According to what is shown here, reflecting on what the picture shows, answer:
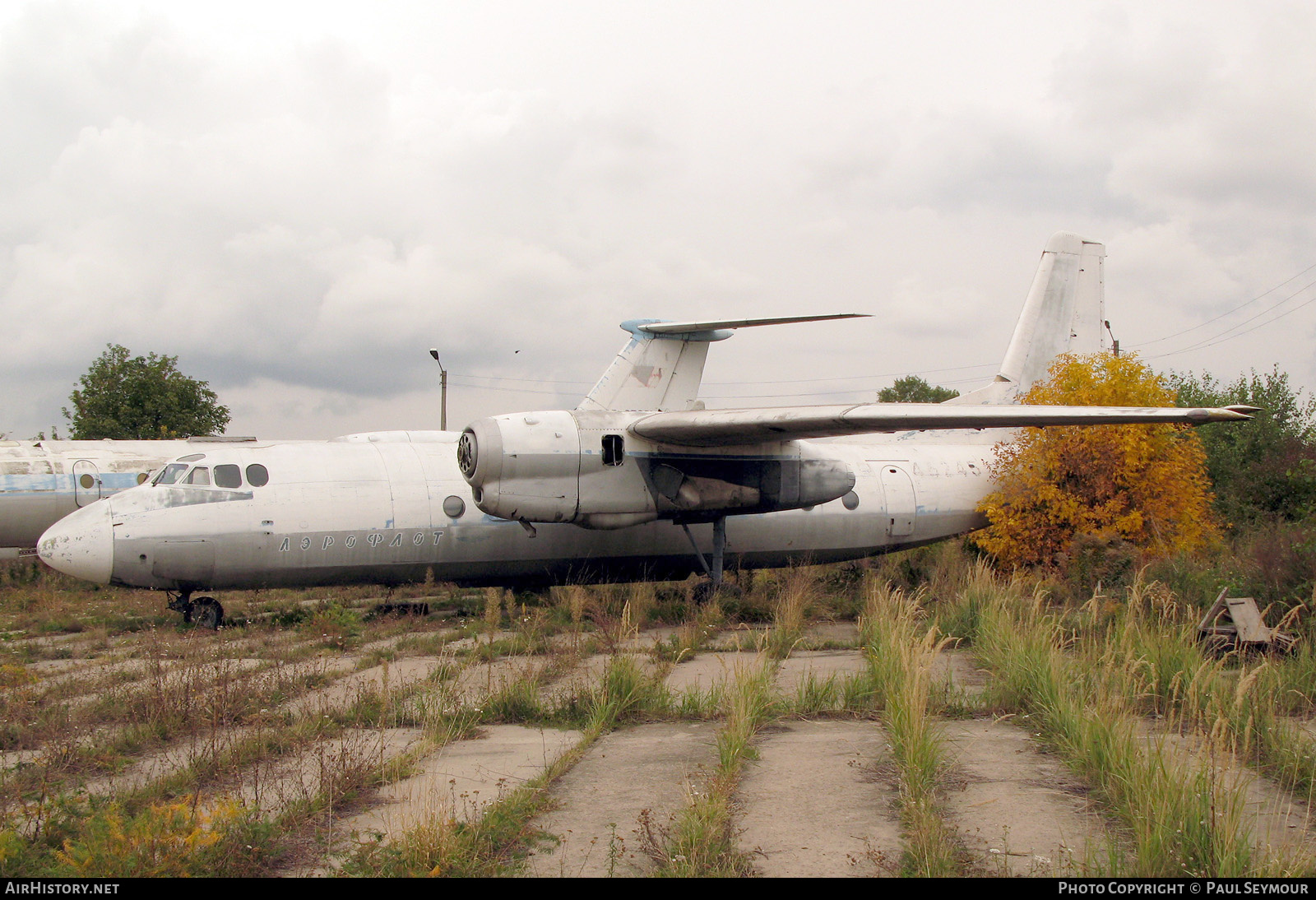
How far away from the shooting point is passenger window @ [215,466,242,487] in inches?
501

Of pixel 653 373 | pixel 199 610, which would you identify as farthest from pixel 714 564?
pixel 199 610

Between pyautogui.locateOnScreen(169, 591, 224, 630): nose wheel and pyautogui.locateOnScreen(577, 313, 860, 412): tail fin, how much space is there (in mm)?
6265

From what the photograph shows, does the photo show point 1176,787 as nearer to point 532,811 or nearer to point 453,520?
point 532,811

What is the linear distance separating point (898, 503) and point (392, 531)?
30.7ft

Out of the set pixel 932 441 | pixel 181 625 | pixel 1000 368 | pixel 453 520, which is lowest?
pixel 181 625

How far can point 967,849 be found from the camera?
4.37 meters

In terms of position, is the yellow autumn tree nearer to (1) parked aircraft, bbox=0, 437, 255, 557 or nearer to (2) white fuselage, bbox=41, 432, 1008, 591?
(2) white fuselage, bbox=41, 432, 1008, 591

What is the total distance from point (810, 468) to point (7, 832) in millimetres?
11958

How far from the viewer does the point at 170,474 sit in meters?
12.8

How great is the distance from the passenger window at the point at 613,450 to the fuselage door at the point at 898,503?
20.2 feet

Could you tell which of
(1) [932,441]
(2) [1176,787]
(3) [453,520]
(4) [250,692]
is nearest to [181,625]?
(3) [453,520]

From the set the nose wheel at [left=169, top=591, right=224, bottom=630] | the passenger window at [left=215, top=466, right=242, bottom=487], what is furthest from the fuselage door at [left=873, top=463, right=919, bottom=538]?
the nose wheel at [left=169, top=591, right=224, bottom=630]

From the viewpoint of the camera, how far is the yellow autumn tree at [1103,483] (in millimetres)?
16531

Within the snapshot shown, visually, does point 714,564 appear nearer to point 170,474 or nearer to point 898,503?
point 898,503
